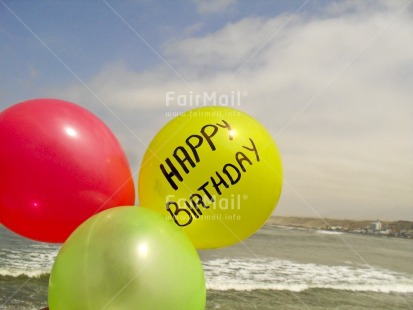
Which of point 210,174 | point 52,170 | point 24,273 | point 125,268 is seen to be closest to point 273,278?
point 24,273

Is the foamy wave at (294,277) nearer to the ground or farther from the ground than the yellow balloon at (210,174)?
nearer to the ground

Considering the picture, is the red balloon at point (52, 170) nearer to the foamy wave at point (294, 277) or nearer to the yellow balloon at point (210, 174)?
the yellow balloon at point (210, 174)

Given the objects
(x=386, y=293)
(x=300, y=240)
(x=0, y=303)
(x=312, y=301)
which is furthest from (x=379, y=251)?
(x=0, y=303)

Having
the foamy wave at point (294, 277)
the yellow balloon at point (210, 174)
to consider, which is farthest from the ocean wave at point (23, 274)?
the yellow balloon at point (210, 174)

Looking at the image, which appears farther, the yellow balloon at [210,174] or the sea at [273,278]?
the sea at [273,278]

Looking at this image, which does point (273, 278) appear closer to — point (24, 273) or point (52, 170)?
point (24, 273)

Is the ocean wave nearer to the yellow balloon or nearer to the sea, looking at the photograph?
the sea
